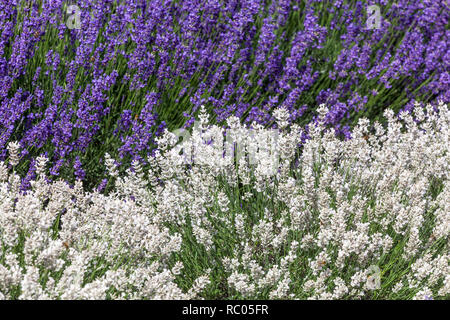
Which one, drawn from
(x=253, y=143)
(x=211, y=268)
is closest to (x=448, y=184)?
(x=253, y=143)

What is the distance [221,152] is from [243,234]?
591 millimetres

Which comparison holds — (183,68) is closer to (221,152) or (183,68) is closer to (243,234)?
(221,152)

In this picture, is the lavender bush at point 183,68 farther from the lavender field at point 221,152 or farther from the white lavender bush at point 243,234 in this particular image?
the white lavender bush at point 243,234

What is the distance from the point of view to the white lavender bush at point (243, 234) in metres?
2.36

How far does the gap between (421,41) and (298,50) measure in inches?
37.9

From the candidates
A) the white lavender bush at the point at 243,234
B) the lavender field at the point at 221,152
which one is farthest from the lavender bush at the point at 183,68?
the white lavender bush at the point at 243,234

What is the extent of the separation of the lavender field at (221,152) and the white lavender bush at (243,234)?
1cm

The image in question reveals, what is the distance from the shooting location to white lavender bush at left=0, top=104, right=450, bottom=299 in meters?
2.36

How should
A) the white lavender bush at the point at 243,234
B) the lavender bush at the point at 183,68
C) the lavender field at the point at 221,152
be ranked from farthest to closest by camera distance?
1. the lavender bush at the point at 183,68
2. the lavender field at the point at 221,152
3. the white lavender bush at the point at 243,234

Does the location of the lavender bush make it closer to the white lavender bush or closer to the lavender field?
the lavender field

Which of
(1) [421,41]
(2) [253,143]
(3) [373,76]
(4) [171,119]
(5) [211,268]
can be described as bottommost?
(5) [211,268]

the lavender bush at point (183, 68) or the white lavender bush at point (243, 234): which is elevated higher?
the lavender bush at point (183, 68)

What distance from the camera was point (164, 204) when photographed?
2.82 metres

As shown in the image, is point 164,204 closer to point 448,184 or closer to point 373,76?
point 448,184
